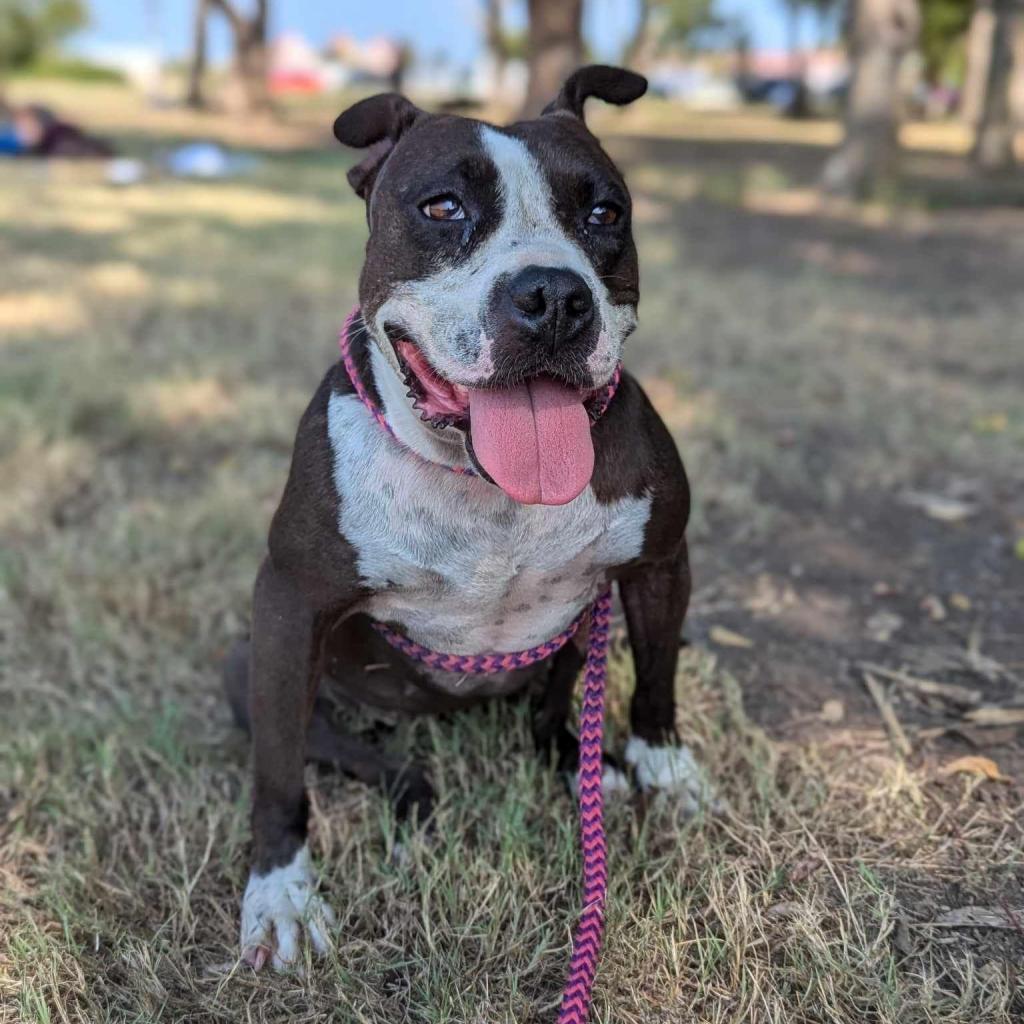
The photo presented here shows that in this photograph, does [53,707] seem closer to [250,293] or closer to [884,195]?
[250,293]

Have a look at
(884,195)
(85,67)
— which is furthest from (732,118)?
(85,67)

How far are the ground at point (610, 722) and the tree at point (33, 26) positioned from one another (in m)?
41.0

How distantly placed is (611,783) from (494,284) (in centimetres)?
121

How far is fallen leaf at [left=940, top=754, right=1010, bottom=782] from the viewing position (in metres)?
2.47

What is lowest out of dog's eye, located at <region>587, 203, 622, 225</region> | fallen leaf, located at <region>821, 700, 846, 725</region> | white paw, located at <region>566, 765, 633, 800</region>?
fallen leaf, located at <region>821, 700, 846, 725</region>

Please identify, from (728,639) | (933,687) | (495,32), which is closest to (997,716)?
(933,687)

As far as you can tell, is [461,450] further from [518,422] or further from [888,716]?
[888,716]

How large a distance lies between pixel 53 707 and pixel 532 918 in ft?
4.72

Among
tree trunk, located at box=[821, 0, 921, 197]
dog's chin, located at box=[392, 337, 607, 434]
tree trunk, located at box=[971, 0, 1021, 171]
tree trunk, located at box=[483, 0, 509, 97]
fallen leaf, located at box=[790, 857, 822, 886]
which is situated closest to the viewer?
dog's chin, located at box=[392, 337, 607, 434]

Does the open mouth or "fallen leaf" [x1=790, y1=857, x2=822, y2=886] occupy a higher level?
the open mouth

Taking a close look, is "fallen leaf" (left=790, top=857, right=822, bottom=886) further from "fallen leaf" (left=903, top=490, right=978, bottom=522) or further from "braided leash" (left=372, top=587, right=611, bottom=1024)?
"fallen leaf" (left=903, top=490, right=978, bottom=522)

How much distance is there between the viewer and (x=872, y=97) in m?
11.4

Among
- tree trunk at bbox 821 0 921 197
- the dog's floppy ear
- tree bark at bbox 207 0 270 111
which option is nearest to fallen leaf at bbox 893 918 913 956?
the dog's floppy ear

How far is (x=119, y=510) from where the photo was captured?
397 cm
